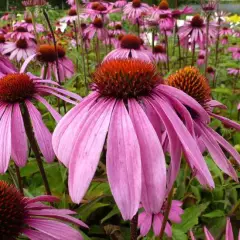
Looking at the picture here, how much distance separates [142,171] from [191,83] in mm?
360

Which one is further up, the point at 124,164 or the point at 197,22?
the point at 124,164

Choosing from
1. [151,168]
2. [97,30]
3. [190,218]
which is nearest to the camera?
[151,168]

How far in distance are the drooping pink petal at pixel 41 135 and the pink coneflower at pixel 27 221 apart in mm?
156

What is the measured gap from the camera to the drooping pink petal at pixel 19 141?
2.71 ft

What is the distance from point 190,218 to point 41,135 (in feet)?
1.52

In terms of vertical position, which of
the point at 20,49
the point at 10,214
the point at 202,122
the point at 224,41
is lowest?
the point at 224,41

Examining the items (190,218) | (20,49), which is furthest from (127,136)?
(20,49)

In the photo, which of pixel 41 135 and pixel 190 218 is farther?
pixel 190 218

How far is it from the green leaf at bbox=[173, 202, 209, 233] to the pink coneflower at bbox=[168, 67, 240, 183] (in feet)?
0.96

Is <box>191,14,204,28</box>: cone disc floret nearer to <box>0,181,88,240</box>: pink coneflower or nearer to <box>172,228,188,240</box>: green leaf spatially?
<box>172,228,188,240</box>: green leaf

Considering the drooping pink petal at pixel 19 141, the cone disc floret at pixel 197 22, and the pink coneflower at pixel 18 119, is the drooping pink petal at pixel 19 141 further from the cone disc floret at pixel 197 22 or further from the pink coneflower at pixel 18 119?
the cone disc floret at pixel 197 22

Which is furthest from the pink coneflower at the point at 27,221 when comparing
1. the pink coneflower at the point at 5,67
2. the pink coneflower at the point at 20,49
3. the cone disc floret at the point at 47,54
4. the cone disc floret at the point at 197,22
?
the cone disc floret at the point at 197,22

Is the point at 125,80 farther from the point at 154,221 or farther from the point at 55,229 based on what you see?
the point at 154,221

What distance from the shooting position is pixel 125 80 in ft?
2.20
